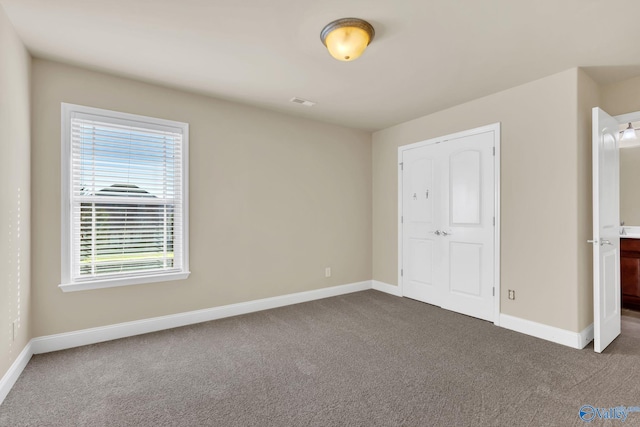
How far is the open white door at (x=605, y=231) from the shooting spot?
8.71ft

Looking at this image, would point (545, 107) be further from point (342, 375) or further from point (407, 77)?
point (342, 375)

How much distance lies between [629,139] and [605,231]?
2.60 m

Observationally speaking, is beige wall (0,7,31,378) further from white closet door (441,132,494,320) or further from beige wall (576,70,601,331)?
beige wall (576,70,601,331)

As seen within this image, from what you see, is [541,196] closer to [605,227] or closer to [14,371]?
[605,227]

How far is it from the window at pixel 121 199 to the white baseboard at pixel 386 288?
287 cm

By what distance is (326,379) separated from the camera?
7.43ft

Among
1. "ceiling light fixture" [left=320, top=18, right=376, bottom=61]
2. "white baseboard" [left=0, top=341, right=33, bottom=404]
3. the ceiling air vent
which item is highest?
the ceiling air vent

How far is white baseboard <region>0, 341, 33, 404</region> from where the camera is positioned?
6.61ft

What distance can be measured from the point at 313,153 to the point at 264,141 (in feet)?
2.52

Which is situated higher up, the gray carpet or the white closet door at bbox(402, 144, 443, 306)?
the white closet door at bbox(402, 144, 443, 306)

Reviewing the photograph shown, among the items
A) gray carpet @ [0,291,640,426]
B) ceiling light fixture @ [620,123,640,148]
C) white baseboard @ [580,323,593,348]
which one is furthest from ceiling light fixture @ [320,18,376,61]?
ceiling light fixture @ [620,123,640,148]

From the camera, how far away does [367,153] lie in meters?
4.97

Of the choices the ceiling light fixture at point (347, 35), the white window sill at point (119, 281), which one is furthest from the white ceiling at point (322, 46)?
the white window sill at point (119, 281)

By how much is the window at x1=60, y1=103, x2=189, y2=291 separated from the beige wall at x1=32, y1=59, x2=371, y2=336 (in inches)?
3.8
